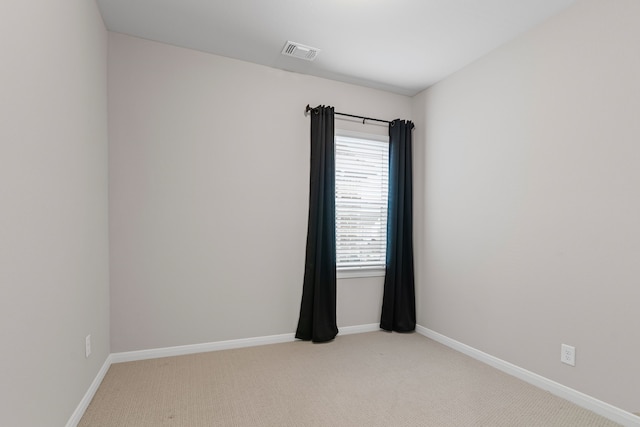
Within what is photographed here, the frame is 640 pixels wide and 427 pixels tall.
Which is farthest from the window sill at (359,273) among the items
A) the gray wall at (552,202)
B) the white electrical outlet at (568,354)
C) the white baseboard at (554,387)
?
the white electrical outlet at (568,354)

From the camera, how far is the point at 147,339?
9.19 ft

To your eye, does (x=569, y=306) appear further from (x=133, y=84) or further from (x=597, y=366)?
(x=133, y=84)

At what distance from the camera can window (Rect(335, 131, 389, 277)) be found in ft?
11.7

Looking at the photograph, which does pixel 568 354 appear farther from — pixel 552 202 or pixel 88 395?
pixel 88 395

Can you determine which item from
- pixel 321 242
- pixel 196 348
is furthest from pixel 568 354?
pixel 196 348

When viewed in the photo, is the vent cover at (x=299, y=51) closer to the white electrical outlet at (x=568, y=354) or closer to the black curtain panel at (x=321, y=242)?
the black curtain panel at (x=321, y=242)

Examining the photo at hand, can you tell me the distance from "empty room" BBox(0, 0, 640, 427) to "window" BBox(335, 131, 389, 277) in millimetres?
27

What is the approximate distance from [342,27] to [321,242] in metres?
1.91

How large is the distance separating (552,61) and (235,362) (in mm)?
3407

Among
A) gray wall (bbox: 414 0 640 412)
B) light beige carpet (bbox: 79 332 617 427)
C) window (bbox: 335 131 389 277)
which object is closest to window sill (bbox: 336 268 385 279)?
window (bbox: 335 131 389 277)

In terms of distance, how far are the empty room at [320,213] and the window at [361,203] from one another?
0.03 meters

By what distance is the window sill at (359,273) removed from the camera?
11.6 feet

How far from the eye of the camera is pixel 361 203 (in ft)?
12.0

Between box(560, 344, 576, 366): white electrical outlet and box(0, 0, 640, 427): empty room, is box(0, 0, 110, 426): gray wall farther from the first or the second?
box(560, 344, 576, 366): white electrical outlet
